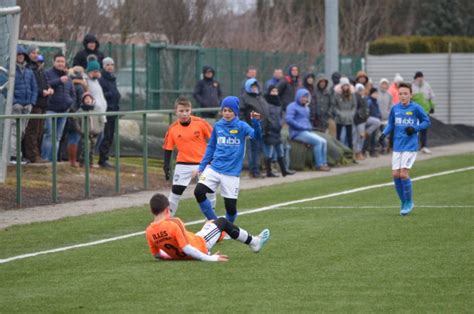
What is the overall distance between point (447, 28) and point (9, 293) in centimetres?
5226

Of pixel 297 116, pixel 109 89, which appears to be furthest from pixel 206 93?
pixel 109 89

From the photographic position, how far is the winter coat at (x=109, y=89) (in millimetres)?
23703

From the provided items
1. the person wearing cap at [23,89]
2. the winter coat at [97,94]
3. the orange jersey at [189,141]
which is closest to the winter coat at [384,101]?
the winter coat at [97,94]

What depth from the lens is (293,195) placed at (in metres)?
20.7

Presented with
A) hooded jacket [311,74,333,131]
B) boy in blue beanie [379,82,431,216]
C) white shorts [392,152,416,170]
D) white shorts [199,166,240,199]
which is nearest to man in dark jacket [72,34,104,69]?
hooded jacket [311,74,333,131]

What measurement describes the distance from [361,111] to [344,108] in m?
1.01

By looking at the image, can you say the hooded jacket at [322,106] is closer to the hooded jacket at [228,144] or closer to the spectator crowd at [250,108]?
the spectator crowd at [250,108]

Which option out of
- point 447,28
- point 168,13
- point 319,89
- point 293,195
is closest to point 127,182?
point 293,195

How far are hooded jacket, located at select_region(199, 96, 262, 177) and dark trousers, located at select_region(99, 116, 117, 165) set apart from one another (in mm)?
7702


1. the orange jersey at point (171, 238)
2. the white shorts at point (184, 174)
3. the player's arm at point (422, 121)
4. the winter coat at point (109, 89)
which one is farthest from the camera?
the winter coat at point (109, 89)

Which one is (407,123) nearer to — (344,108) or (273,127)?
(273,127)

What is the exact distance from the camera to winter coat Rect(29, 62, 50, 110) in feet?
70.3

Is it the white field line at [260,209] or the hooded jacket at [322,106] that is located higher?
the hooded jacket at [322,106]

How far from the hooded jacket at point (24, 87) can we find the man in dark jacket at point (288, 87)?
792cm
